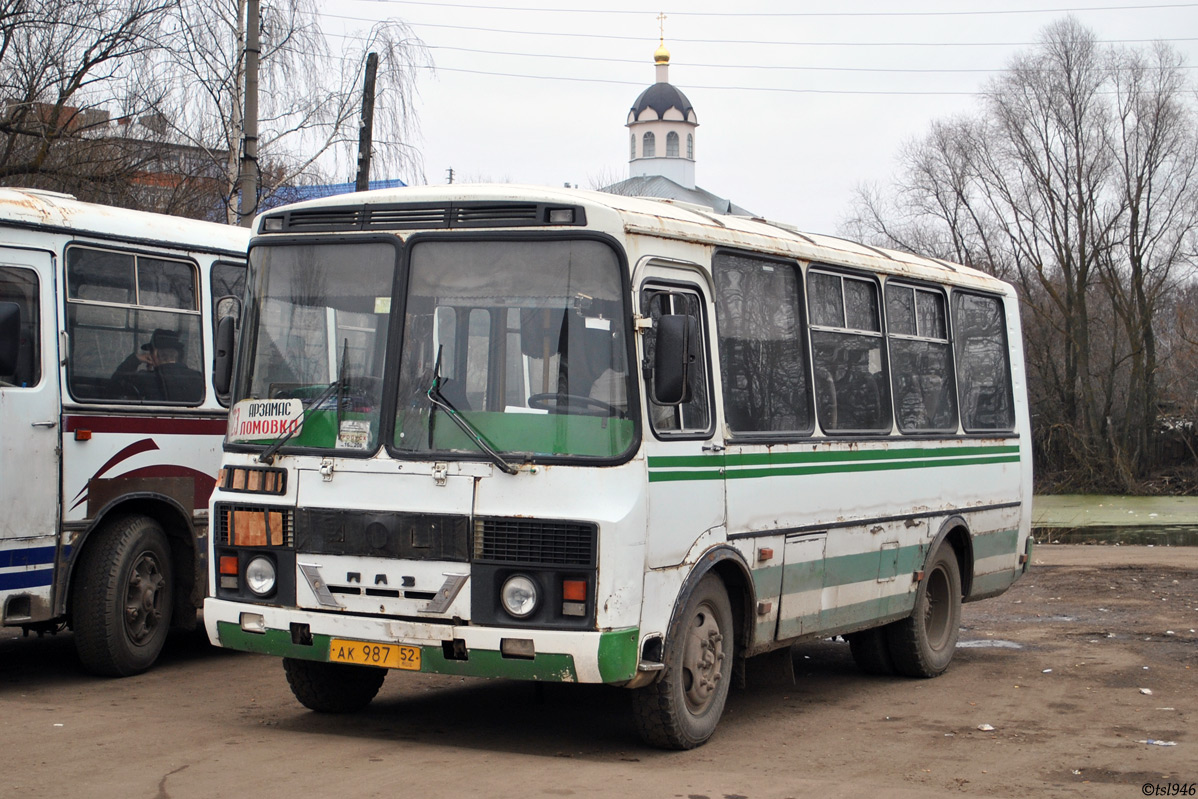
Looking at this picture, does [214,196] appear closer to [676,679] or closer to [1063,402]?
[676,679]

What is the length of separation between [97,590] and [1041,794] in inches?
A: 238

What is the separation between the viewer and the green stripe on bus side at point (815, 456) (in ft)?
23.7

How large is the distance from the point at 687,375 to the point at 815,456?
2144mm

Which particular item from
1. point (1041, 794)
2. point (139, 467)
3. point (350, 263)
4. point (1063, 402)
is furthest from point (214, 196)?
point (1063, 402)

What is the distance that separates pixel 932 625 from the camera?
35.6ft

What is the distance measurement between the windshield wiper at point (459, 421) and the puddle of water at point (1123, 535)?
21.6 meters

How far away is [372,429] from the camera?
23.2 ft

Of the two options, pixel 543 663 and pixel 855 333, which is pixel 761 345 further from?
pixel 543 663

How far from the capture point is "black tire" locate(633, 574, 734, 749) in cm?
714

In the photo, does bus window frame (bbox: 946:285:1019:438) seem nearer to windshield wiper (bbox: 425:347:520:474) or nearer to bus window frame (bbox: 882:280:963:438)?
bus window frame (bbox: 882:280:963:438)

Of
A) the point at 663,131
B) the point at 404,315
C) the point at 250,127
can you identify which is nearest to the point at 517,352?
the point at 404,315

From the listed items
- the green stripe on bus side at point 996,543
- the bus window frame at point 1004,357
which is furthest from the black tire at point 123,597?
the green stripe on bus side at point 996,543

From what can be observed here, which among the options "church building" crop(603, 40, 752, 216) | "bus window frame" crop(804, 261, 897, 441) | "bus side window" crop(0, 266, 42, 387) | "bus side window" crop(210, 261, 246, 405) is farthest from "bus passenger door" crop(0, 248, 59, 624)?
"church building" crop(603, 40, 752, 216)

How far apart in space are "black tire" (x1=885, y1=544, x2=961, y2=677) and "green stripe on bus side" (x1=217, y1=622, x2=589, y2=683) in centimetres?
428
